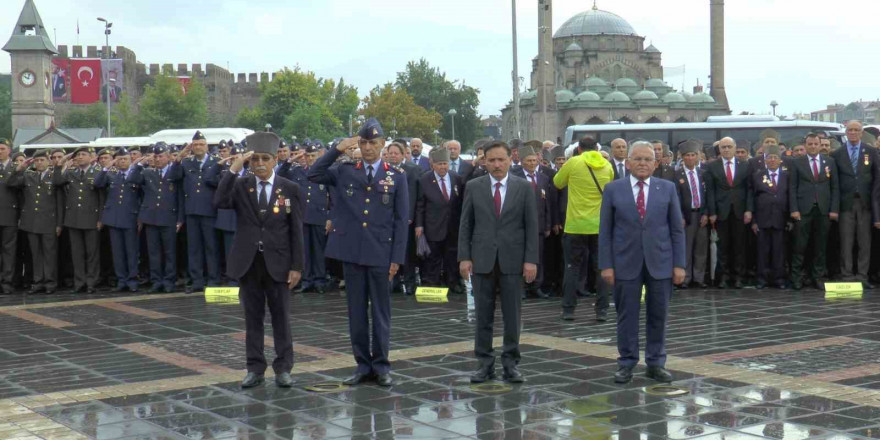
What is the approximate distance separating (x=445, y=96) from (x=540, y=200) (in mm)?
114104

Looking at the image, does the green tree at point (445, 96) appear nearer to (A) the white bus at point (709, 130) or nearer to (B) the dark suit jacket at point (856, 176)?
(A) the white bus at point (709, 130)

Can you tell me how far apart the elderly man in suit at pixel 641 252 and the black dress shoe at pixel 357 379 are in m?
2.02

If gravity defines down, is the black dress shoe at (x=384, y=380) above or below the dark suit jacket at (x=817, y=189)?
below

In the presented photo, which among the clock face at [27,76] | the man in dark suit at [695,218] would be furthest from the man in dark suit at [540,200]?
the clock face at [27,76]

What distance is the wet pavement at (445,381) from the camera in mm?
7465

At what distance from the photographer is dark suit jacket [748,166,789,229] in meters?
16.0

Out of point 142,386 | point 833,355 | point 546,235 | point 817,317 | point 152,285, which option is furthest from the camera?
point 152,285

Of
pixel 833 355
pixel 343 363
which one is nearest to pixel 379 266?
pixel 343 363

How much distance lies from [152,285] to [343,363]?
8045mm

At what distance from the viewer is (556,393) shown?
28.0ft

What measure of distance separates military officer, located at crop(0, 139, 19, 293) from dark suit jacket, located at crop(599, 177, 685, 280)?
1135 cm

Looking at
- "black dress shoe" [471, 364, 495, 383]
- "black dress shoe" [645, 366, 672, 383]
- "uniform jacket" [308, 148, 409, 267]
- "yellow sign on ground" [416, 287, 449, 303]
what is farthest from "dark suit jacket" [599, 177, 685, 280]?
"yellow sign on ground" [416, 287, 449, 303]

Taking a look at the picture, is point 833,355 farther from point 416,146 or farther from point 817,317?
point 416,146

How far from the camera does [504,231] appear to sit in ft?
30.4
